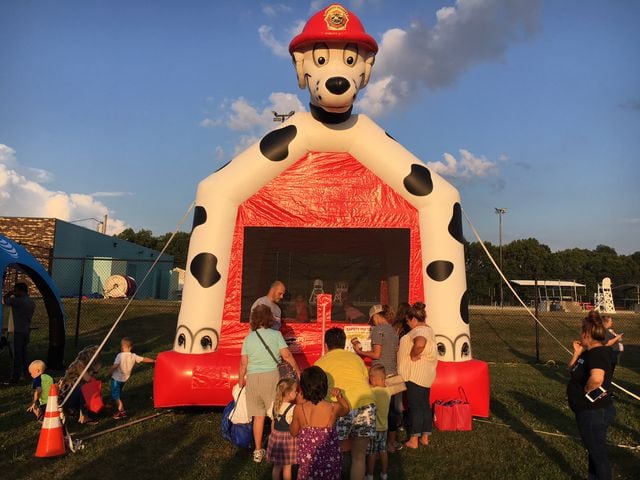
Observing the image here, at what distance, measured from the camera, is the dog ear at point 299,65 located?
20.3 feet

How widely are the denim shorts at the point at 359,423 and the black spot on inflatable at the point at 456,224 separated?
307 centimetres

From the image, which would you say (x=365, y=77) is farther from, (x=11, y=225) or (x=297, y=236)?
(x=11, y=225)

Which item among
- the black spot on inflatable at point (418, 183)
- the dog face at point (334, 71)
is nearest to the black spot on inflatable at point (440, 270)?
the black spot on inflatable at point (418, 183)

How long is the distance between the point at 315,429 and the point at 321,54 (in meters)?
4.19

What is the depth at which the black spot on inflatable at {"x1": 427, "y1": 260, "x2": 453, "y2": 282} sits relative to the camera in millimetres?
6055

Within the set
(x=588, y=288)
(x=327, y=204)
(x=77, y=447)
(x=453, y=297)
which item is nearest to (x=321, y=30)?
(x=327, y=204)

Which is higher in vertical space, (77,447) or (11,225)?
(11,225)

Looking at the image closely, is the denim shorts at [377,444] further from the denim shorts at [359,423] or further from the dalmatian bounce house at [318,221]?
the dalmatian bounce house at [318,221]

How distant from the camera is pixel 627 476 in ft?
14.1

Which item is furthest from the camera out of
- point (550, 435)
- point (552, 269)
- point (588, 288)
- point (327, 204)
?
point (552, 269)

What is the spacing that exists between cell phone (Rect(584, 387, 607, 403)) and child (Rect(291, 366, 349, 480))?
168 centimetres

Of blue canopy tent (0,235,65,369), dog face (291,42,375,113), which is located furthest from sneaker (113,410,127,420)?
dog face (291,42,375,113)

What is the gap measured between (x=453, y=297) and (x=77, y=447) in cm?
391

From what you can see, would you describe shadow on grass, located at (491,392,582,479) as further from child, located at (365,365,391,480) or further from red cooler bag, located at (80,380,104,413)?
red cooler bag, located at (80,380,104,413)
